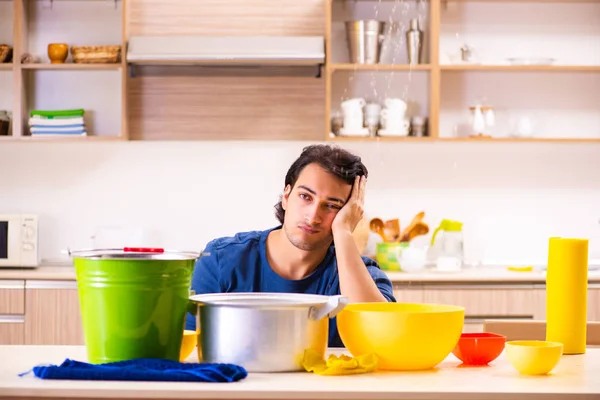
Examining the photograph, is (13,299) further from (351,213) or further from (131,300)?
(131,300)

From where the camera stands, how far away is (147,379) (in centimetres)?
150

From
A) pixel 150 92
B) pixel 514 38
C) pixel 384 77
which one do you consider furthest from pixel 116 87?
pixel 514 38

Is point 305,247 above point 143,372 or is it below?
above

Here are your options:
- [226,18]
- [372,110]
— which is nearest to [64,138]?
[226,18]

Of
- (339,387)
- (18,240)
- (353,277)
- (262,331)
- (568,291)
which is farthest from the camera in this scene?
(18,240)

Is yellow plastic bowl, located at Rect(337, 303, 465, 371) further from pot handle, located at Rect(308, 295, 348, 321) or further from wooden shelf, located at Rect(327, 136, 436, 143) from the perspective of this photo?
wooden shelf, located at Rect(327, 136, 436, 143)

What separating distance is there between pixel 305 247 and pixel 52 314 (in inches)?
84.9

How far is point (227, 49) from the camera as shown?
441 cm

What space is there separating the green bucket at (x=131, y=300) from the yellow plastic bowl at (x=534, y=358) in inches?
24.0

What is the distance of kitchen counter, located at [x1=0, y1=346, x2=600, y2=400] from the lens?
1421 millimetres

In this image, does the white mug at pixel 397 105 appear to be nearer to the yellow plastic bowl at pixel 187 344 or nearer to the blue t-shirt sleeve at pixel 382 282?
the blue t-shirt sleeve at pixel 382 282

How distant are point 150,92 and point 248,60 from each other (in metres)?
0.59

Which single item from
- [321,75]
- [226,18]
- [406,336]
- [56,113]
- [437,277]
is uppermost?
[226,18]

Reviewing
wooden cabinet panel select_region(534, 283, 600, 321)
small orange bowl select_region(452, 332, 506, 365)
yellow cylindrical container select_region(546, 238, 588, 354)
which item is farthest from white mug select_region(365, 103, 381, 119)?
small orange bowl select_region(452, 332, 506, 365)
